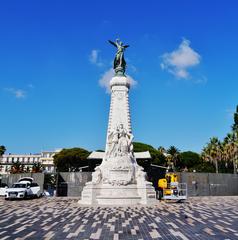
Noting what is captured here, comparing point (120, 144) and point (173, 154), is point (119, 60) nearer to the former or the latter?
point (120, 144)

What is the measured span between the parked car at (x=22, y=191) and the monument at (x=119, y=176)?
7.06 meters

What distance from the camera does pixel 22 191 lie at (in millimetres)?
25172

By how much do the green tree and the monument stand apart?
41.5 metres

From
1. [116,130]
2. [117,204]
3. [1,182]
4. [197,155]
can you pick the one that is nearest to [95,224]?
[117,204]

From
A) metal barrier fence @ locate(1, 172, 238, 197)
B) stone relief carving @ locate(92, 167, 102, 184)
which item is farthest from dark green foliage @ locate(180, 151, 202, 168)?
stone relief carving @ locate(92, 167, 102, 184)

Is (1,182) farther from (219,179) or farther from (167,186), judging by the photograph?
(219,179)

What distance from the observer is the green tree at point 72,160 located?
2557 inches

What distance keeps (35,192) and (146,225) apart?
64.9ft

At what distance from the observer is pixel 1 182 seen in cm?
3694

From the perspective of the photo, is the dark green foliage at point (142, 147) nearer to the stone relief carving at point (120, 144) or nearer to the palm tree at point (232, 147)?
the palm tree at point (232, 147)

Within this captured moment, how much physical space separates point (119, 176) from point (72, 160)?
4560cm

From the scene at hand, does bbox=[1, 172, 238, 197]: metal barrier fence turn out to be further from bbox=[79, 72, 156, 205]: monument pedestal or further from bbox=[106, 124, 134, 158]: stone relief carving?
bbox=[106, 124, 134, 158]: stone relief carving

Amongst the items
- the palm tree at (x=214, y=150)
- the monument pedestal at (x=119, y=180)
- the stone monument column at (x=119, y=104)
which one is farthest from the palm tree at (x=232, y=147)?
the monument pedestal at (x=119, y=180)

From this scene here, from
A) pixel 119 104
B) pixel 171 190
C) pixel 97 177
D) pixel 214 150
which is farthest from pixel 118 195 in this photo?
pixel 214 150
